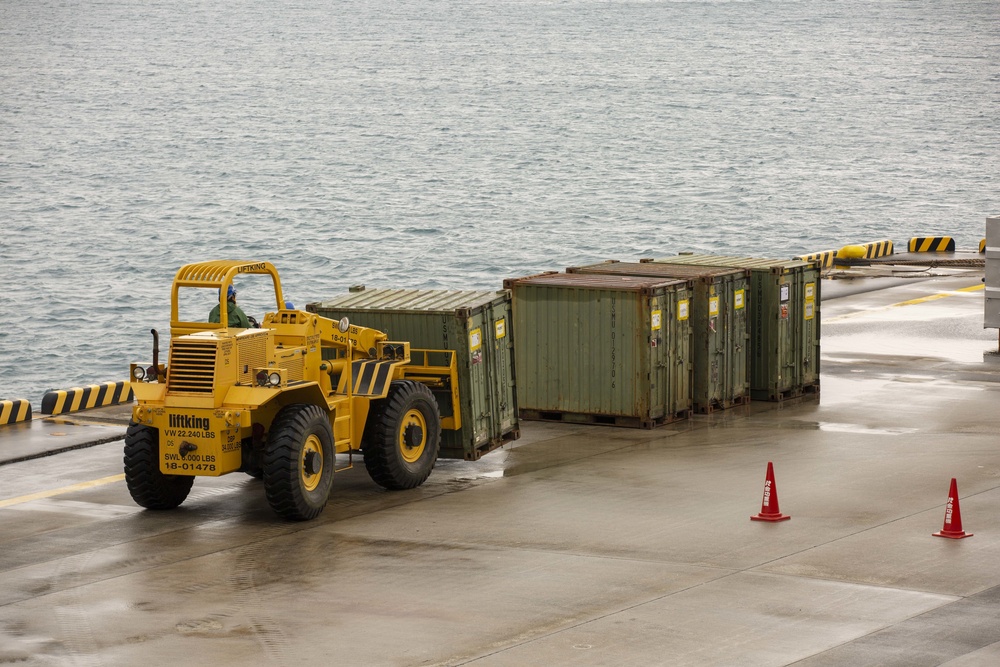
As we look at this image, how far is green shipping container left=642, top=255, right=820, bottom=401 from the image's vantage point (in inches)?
840

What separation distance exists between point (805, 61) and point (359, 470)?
524 feet

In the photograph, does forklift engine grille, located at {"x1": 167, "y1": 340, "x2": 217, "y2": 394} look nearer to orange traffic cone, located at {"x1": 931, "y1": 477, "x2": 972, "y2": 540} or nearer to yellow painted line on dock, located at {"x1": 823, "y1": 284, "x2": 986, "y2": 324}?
orange traffic cone, located at {"x1": 931, "y1": 477, "x2": 972, "y2": 540}

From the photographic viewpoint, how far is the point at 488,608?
40.9 ft

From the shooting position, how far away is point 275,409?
51.6ft

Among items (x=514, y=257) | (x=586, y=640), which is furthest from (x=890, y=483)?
(x=514, y=257)

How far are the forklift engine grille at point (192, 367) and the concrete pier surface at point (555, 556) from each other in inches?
53.5

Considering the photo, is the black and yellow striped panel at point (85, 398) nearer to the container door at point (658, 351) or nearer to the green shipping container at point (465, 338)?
the green shipping container at point (465, 338)

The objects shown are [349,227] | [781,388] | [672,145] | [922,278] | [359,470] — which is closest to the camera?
[359,470]

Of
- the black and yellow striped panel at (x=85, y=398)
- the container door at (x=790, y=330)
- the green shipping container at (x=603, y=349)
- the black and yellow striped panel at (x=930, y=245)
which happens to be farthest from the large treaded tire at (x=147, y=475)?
the black and yellow striped panel at (x=930, y=245)

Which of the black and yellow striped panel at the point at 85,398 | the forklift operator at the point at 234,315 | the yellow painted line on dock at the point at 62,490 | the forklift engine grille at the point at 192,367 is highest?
the forklift operator at the point at 234,315

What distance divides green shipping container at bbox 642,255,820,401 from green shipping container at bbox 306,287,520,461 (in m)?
4.43

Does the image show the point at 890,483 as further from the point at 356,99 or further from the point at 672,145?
the point at 356,99

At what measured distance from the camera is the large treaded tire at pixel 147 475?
15398 mm

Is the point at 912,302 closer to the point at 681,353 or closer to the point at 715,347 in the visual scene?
the point at 715,347
